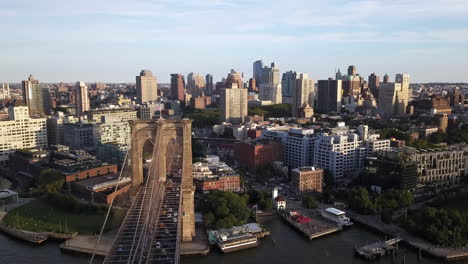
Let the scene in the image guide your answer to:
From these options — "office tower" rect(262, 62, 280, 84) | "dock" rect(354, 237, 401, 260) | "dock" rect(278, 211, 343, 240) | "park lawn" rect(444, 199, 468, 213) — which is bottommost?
"dock" rect(354, 237, 401, 260)

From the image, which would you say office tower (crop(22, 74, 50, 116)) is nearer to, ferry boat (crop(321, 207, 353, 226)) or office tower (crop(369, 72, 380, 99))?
ferry boat (crop(321, 207, 353, 226))

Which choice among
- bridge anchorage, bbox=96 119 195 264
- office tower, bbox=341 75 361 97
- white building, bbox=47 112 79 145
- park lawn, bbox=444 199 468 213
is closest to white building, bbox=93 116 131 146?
white building, bbox=47 112 79 145

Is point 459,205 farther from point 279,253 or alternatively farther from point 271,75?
point 271,75

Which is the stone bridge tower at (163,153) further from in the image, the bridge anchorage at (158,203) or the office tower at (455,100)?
the office tower at (455,100)

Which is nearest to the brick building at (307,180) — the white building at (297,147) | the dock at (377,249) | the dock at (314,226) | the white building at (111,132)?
the dock at (314,226)

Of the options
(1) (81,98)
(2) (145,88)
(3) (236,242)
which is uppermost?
(2) (145,88)

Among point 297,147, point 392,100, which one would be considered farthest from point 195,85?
point 297,147

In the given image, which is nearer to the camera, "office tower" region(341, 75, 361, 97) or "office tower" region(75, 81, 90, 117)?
"office tower" region(75, 81, 90, 117)
